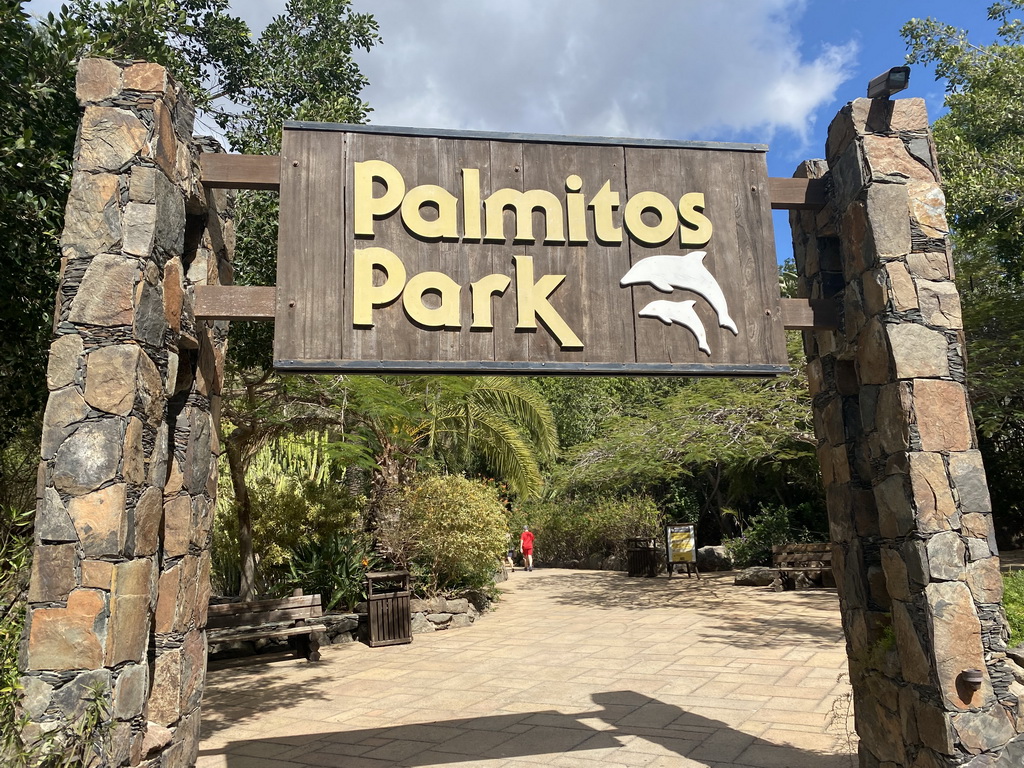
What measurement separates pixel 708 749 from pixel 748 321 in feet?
11.2

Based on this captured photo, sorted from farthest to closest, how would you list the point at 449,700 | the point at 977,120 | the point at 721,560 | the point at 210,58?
the point at 721,560, the point at 977,120, the point at 210,58, the point at 449,700

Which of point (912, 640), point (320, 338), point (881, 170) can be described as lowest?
point (912, 640)

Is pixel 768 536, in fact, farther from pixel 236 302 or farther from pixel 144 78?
pixel 144 78

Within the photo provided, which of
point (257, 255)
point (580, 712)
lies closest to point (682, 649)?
point (580, 712)

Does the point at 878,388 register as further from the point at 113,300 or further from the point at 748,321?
the point at 113,300

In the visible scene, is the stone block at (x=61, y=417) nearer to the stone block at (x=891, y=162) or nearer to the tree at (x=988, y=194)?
the stone block at (x=891, y=162)

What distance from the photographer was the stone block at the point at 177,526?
14.2 feet

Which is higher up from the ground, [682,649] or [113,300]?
[113,300]

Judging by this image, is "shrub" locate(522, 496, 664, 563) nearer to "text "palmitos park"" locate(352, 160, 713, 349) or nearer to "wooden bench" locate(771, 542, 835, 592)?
"wooden bench" locate(771, 542, 835, 592)

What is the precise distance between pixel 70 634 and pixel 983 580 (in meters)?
4.39

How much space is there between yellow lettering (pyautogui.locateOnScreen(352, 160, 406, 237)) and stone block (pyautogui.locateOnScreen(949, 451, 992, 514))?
3352mm

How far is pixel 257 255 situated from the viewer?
27.1 ft

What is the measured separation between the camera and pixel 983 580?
12.9 ft

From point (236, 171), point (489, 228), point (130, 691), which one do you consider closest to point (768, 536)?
point (489, 228)
